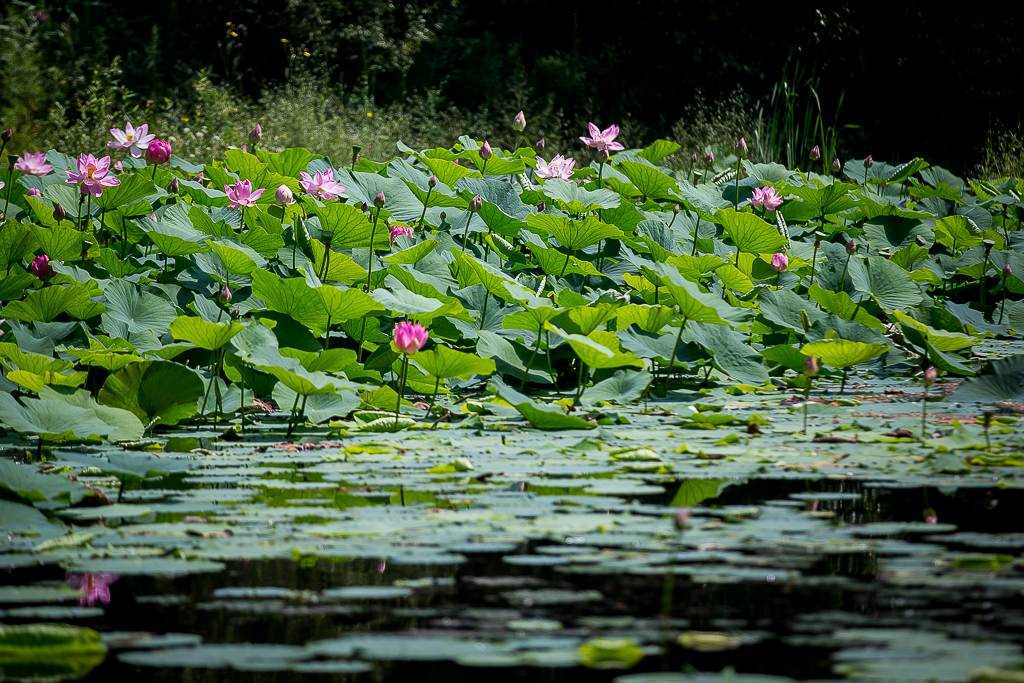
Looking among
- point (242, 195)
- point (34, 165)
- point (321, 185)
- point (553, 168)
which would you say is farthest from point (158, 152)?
point (553, 168)

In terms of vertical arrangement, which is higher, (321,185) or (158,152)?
(158,152)

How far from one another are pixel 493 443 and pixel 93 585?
0.92 meters

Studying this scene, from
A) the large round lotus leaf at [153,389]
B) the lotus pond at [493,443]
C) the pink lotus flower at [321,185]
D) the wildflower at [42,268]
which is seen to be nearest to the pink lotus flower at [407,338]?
the lotus pond at [493,443]

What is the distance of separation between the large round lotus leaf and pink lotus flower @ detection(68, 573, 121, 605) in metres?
0.84

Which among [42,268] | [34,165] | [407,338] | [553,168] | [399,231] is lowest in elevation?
[407,338]

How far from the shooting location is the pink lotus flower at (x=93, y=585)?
1.15 metres

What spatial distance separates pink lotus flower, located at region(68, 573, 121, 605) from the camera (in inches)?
45.4

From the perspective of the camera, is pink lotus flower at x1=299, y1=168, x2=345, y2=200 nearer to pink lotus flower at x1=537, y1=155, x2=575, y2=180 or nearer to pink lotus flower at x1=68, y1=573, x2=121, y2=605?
pink lotus flower at x1=537, y1=155, x2=575, y2=180

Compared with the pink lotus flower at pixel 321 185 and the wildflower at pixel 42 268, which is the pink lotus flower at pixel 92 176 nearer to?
the wildflower at pixel 42 268

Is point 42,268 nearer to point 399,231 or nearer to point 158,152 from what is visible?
point 158,152

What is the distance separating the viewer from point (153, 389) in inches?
80.4

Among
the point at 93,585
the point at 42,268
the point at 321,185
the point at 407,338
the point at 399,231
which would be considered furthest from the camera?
the point at 399,231

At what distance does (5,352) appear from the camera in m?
2.10

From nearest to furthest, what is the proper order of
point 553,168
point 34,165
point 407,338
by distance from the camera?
point 407,338 → point 34,165 → point 553,168
